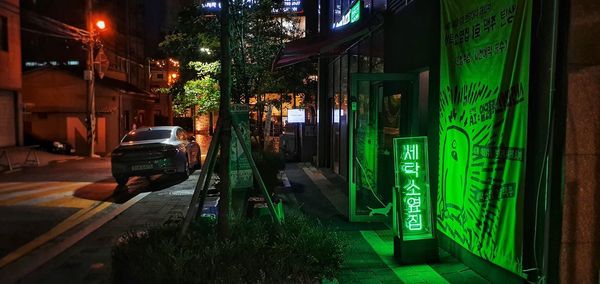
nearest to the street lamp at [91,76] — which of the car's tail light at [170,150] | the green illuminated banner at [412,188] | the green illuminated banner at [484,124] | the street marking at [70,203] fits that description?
the car's tail light at [170,150]

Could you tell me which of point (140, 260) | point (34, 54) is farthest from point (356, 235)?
point (34, 54)

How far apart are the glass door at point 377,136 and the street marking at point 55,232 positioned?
517 centimetres

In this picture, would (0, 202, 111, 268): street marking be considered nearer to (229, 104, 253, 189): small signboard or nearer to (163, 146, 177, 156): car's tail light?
(163, 146, 177, 156): car's tail light

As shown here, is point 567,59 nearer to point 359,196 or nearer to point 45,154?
point 359,196

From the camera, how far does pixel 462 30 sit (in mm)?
5699

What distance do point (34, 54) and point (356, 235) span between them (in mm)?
31899

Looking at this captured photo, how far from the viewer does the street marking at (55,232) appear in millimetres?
6975

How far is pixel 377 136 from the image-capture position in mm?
9273

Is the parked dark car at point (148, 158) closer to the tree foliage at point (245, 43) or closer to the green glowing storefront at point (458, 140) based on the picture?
the tree foliage at point (245, 43)

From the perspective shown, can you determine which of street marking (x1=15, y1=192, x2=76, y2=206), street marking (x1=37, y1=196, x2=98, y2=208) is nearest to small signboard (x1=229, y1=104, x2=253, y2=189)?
street marking (x1=37, y1=196, x2=98, y2=208)

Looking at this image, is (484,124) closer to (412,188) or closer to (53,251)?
(412,188)

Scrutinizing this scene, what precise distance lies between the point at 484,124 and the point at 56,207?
31.0 ft

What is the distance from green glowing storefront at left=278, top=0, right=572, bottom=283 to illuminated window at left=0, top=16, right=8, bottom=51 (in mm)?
20783

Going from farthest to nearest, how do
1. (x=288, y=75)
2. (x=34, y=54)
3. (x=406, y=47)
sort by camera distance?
(x=34, y=54) → (x=288, y=75) → (x=406, y=47)
